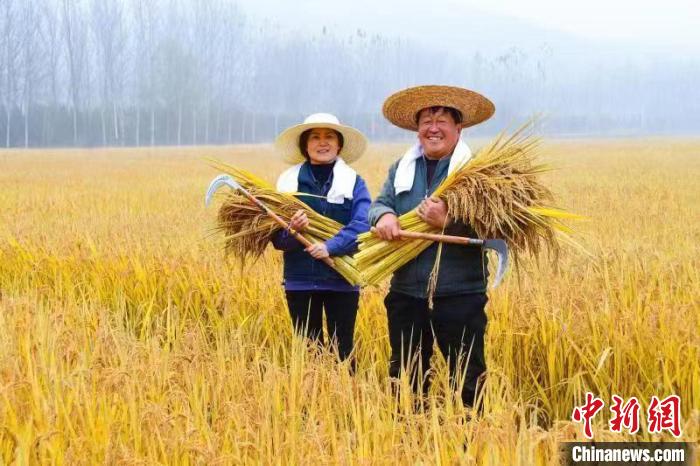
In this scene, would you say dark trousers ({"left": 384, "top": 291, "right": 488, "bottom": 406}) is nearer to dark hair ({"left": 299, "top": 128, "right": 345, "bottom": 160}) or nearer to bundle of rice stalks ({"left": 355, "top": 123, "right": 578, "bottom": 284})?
bundle of rice stalks ({"left": 355, "top": 123, "right": 578, "bottom": 284})

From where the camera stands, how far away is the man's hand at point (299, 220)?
320cm

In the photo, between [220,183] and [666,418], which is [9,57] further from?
[666,418]

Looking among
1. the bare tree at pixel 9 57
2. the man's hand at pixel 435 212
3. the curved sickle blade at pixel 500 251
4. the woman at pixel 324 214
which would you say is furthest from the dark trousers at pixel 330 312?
the bare tree at pixel 9 57

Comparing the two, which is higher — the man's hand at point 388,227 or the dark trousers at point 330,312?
the man's hand at point 388,227

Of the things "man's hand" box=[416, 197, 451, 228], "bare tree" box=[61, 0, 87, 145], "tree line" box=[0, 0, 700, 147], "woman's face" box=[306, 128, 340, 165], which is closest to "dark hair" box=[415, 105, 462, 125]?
"man's hand" box=[416, 197, 451, 228]

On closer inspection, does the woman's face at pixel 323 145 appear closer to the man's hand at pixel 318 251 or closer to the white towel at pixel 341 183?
the white towel at pixel 341 183

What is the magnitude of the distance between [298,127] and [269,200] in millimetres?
390

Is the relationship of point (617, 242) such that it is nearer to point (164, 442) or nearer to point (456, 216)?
point (456, 216)

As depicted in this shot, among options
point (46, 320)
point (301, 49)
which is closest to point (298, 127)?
point (46, 320)

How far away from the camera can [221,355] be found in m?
2.70

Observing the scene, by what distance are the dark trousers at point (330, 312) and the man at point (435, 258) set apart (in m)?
0.35

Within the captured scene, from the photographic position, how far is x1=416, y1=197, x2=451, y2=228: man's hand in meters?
2.69

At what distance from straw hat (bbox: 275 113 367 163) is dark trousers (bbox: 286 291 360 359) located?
680 mm

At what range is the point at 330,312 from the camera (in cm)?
334
